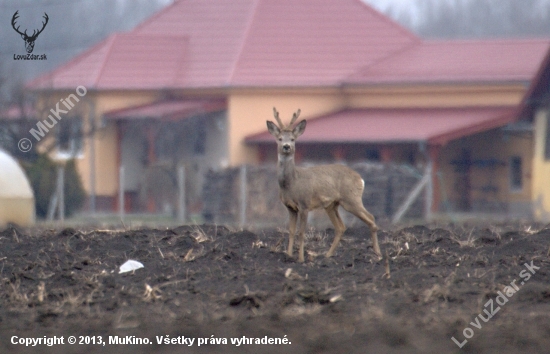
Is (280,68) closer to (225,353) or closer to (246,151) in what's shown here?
(246,151)

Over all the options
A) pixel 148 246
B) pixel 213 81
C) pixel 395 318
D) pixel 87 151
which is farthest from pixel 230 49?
pixel 395 318

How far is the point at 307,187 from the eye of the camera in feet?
34.8

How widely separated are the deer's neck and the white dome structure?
9617mm

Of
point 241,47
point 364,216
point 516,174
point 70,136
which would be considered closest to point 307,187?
point 364,216

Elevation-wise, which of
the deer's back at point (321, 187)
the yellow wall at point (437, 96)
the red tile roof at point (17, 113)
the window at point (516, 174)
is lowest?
the window at point (516, 174)

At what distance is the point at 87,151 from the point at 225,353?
30.2m

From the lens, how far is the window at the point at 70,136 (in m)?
32.8

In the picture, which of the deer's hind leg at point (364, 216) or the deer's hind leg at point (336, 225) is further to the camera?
the deer's hind leg at point (336, 225)

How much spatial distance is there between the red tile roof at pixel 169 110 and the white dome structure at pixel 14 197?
13.2 metres

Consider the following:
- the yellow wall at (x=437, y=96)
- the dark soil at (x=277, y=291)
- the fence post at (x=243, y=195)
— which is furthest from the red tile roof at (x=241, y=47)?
the dark soil at (x=277, y=291)

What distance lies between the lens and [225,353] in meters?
7.27

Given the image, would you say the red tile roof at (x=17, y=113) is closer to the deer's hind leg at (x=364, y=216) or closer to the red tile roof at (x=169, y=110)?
the red tile roof at (x=169, y=110)

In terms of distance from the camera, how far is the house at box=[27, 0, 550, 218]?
32719 millimetres

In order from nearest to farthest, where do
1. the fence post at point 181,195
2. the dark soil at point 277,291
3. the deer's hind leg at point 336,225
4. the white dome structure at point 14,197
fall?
the dark soil at point 277,291 < the deer's hind leg at point 336,225 < the white dome structure at point 14,197 < the fence post at point 181,195
